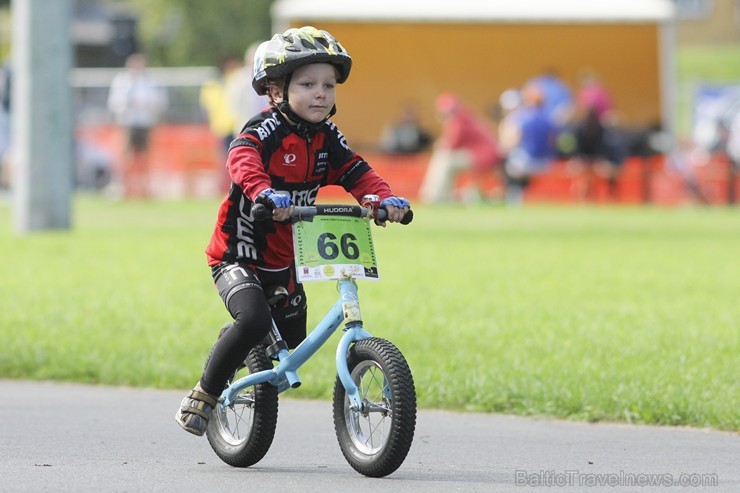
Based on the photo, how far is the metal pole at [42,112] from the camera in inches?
759

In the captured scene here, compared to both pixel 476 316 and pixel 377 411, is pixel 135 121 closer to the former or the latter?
pixel 476 316

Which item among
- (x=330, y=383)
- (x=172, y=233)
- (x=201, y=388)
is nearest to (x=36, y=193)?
(x=172, y=233)

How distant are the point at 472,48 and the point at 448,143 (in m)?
4.82

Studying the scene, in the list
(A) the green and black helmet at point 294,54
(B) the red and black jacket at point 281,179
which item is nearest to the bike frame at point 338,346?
(B) the red and black jacket at point 281,179

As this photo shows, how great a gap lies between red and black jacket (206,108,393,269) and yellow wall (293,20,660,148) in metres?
22.9

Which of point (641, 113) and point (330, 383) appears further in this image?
point (641, 113)

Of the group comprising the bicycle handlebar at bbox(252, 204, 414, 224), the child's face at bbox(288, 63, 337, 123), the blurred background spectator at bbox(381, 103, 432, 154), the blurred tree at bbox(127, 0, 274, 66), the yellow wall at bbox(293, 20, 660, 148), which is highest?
the blurred tree at bbox(127, 0, 274, 66)

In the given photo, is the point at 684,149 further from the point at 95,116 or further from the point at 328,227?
the point at 328,227

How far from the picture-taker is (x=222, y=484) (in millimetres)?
6543

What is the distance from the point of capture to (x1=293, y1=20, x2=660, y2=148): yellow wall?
99.0 ft

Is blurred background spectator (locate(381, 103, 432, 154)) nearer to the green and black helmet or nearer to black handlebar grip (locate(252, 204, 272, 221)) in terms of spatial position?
the green and black helmet

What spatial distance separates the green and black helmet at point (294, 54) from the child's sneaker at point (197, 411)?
125 cm

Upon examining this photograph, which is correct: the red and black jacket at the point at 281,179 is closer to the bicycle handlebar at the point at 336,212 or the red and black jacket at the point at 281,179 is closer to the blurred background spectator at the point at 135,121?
the bicycle handlebar at the point at 336,212

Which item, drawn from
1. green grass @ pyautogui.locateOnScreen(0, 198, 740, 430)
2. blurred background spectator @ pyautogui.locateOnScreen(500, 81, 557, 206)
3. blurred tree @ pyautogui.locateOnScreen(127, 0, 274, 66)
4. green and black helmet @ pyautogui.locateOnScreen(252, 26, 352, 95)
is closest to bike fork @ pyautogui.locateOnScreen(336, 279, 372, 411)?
green and black helmet @ pyautogui.locateOnScreen(252, 26, 352, 95)
